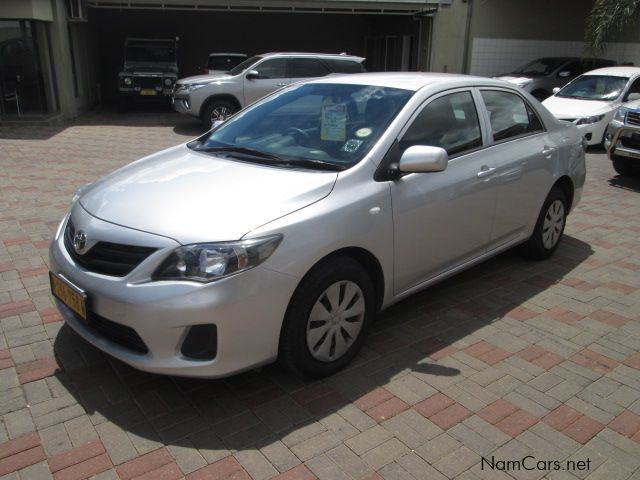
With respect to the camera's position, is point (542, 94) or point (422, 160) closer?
point (422, 160)

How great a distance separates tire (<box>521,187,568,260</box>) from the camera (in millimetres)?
5020

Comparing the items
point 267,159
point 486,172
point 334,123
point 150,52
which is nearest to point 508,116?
point 486,172

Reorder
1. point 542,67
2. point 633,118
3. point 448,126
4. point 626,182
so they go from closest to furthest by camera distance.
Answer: point 448,126
point 633,118
point 626,182
point 542,67

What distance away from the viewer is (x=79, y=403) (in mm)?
3072

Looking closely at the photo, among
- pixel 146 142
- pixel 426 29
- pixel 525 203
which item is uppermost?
pixel 426 29

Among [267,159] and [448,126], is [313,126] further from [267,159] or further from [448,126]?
[448,126]

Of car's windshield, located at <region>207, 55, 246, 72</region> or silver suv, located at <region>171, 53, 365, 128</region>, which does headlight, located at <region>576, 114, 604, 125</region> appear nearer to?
silver suv, located at <region>171, 53, 365, 128</region>

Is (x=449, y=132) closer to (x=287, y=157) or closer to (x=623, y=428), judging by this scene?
(x=287, y=157)

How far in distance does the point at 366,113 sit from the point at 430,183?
0.62m

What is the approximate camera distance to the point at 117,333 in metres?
2.98

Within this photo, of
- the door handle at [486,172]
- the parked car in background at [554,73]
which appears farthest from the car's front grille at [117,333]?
the parked car in background at [554,73]

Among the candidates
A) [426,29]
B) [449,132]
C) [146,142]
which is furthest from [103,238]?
[426,29]

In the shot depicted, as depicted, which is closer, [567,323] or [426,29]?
[567,323]

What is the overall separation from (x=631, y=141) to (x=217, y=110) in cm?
843
